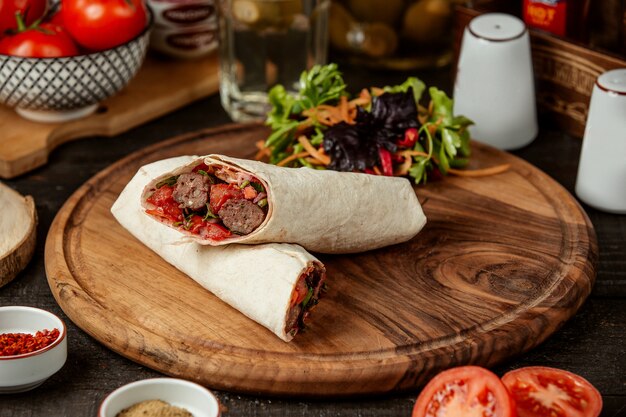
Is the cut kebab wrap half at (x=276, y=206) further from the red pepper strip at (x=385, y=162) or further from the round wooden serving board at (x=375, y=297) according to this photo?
the red pepper strip at (x=385, y=162)

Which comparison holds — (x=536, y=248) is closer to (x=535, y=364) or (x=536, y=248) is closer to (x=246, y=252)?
(x=535, y=364)

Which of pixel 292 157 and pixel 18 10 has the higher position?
pixel 18 10

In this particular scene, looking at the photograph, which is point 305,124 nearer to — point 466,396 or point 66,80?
point 66,80

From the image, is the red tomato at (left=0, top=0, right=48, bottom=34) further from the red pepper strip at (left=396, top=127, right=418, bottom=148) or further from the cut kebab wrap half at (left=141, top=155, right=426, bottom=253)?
the red pepper strip at (left=396, top=127, right=418, bottom=148)

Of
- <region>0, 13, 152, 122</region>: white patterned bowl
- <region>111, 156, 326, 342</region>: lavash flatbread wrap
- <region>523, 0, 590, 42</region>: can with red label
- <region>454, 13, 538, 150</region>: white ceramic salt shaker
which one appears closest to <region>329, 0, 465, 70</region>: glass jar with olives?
<region>523, 0, 590, 42</region>: can with red label

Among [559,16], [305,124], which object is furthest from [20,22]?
[559,16]
